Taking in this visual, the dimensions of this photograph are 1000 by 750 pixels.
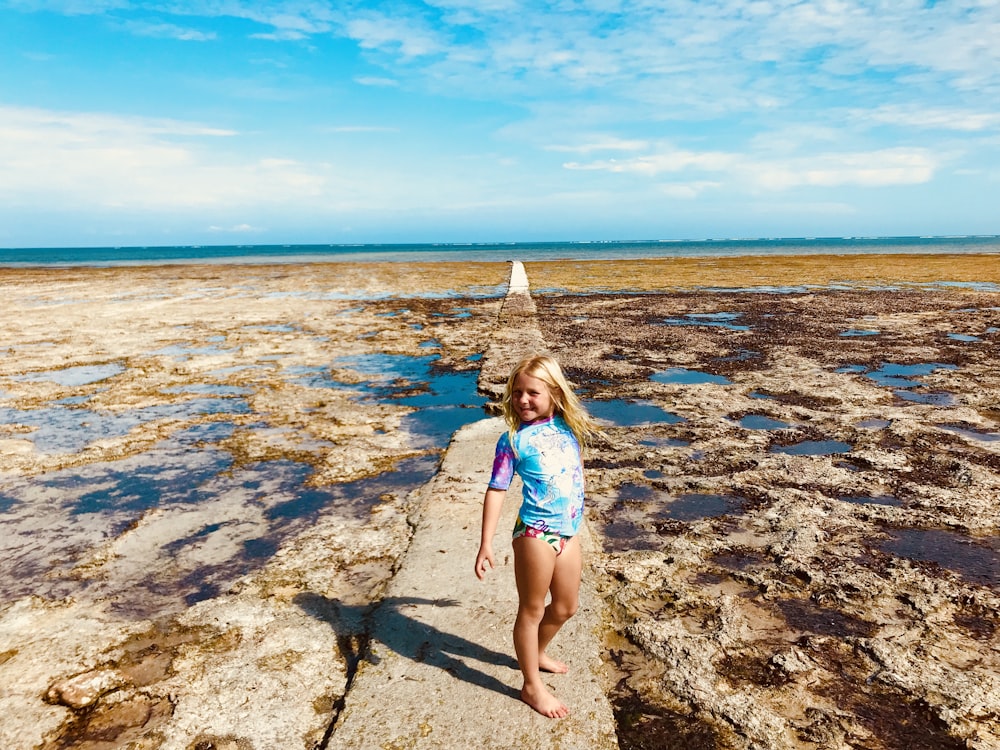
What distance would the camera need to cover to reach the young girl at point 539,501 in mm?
2607

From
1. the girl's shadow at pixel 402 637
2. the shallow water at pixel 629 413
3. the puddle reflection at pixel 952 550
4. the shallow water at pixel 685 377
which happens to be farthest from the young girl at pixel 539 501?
the shallow water at pixel 685 377

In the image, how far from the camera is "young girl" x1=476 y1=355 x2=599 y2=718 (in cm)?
261

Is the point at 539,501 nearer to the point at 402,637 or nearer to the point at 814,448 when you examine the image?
the point at 402,637

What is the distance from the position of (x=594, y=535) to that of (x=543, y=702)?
1.84 meters

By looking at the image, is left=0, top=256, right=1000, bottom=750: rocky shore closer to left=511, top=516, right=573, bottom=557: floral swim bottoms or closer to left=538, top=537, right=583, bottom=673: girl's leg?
left=538, top=537, right=583, bottom=673: girl's leg

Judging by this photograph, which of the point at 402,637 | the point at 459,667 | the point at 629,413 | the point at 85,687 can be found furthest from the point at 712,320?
the point at 85,687

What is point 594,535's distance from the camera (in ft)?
14.6

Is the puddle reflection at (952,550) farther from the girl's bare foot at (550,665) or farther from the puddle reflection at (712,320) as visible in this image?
the puddle reflection at (712,320)

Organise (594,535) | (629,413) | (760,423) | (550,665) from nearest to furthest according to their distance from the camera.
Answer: (550,665)
(594,535)
(760,423)
(629,413)

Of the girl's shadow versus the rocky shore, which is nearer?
the rocky shore

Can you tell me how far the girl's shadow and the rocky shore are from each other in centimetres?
4

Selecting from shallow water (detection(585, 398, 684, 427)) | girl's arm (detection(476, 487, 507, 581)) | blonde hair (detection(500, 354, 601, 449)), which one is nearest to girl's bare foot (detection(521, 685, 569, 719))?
girl's arm (detection(476, 487, 507, 581))

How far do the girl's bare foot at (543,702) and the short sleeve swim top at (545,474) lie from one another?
0.71m

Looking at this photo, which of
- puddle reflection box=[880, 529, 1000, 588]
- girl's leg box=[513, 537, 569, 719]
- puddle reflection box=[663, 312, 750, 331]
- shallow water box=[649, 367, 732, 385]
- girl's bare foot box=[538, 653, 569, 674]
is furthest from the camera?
puddle reflection box=[663, 312, 750, 331]
